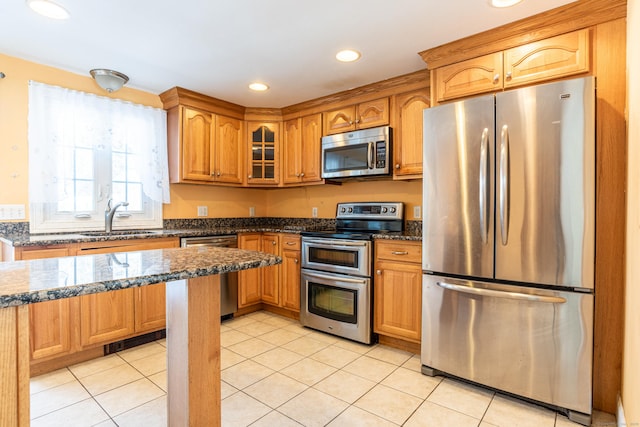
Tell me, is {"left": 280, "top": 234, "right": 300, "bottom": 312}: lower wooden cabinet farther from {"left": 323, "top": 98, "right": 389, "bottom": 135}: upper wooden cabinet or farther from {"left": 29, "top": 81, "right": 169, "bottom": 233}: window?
{"left": 29, "top": 81, "right": 169, "bottom": 233}: window

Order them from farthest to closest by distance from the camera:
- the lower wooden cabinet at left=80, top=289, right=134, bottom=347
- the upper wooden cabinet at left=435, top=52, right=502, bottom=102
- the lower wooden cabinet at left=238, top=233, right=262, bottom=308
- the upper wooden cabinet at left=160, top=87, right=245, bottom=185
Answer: the lower wooden cabinet at left=238, top=233, right=262, bottom=308 → the upper wooden cabinet at left=160, top=87, right=245, bottom=185 → the lower wooden cabinet at left=80, top=289, right=134, bottom=347 → the upper wooden cabinet at left=435, top=52, right=502, bottom=102

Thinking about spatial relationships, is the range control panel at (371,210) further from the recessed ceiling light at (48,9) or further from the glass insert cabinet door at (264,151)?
the recessed ceiling light at (48,9)

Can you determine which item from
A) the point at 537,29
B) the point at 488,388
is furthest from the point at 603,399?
the point at 537,29

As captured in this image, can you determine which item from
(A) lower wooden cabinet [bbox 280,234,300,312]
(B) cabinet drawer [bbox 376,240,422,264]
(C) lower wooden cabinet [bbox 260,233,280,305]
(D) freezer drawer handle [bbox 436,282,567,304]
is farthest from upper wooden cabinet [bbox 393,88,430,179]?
(C) lower wooden cabinet [bbox 260,233,280,305]

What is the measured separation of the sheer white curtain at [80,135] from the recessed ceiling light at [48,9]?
0.86 meters

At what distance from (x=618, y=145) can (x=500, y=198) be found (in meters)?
0.63

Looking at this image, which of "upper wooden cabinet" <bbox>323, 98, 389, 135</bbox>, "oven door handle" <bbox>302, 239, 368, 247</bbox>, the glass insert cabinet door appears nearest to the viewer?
"oven door handle" <bbox>302, 239, 368, 247</bbox>

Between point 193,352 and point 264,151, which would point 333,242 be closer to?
point 264,151

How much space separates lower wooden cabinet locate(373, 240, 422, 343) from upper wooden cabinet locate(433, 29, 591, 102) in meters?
1.14

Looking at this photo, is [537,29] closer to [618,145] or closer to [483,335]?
[618,145]

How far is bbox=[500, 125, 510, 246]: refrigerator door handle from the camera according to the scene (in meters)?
1.89

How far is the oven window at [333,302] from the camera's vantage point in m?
2.77

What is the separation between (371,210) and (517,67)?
64.3 inches

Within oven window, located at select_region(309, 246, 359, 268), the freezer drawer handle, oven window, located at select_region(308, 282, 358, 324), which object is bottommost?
oven window, located at select_region(308, 282, 358, 324)
